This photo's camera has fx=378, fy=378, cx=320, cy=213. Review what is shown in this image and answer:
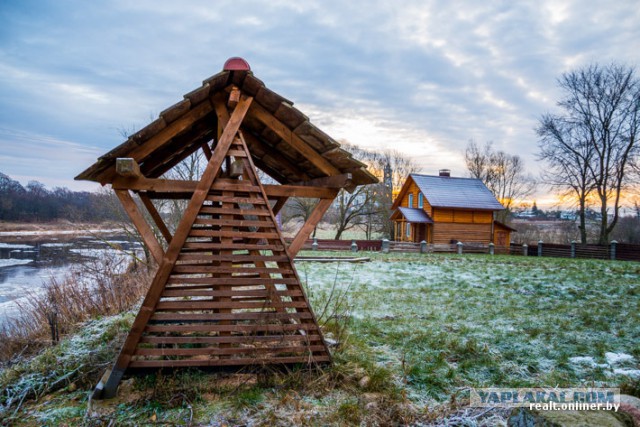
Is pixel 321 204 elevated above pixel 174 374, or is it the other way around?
pixel 321 204

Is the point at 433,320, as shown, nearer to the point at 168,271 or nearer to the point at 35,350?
the point at 168,271

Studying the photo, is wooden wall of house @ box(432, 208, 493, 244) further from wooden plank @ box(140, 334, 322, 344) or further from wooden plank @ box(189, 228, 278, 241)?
wooden plank @ box(189, 228, 278, 241)

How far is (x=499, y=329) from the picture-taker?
6.62m

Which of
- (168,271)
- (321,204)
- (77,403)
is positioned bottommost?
(77,403)

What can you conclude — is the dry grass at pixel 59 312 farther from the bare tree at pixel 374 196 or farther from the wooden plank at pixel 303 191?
the bare tree at pixel 374 196

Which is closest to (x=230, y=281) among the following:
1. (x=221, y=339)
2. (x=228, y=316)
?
(x=228, y=316)

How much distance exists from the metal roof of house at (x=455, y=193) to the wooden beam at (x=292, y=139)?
26056 millimetres

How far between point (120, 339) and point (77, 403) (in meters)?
1.84

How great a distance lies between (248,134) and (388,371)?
11.9ft

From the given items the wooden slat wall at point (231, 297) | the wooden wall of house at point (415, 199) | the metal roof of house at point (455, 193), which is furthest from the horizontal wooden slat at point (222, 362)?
the wooden wall of house at point (415, 199)

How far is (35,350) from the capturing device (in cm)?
655

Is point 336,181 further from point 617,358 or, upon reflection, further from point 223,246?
point 617,358

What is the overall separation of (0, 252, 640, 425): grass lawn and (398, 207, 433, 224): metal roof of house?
21.1 meters

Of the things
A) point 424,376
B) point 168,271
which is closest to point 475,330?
point 424,376
